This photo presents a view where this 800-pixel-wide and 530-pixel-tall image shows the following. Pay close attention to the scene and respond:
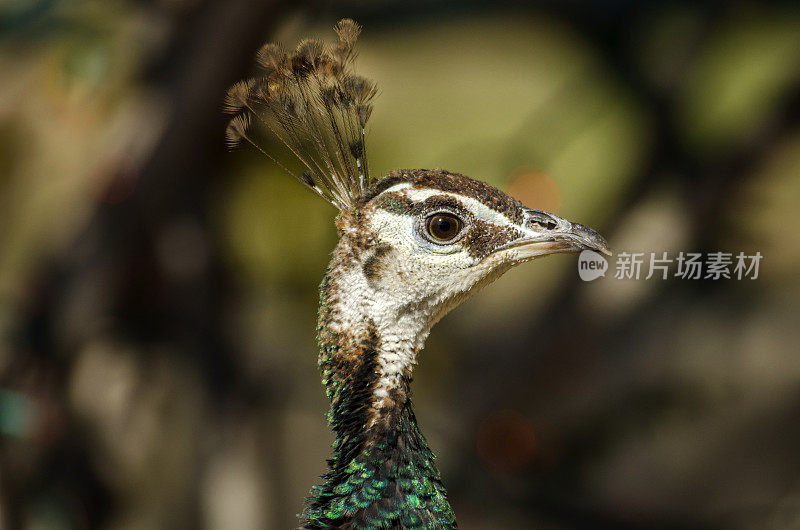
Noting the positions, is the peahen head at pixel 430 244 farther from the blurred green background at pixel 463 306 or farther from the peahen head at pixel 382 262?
the blurred green background at pixel 463 306

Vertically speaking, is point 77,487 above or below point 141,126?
below

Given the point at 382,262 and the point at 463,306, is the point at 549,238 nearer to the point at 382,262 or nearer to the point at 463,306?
the point at 382,262

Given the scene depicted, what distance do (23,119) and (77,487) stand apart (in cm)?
119

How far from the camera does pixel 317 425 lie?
7.72 feet

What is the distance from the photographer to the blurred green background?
176 centimetres

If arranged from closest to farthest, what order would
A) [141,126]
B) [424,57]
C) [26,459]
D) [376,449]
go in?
[376,449], [141,126], [26,459], [424,57]

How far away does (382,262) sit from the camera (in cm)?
77

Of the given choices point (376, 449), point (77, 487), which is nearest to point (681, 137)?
point (376, 449)

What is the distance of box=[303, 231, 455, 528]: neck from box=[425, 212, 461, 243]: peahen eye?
76mm

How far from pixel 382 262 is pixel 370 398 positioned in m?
0.16

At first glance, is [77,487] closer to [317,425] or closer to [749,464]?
[317,425]
